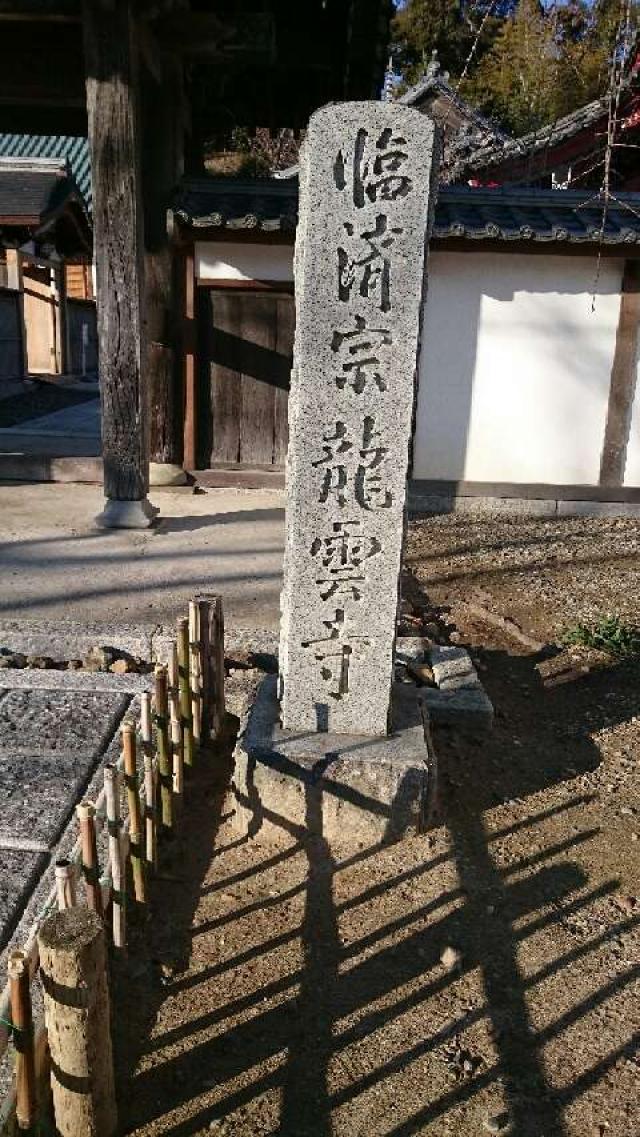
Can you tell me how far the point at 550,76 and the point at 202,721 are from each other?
15.7 metres

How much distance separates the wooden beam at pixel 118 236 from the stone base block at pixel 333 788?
3.93 metres

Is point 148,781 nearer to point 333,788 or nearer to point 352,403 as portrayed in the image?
point 333,788

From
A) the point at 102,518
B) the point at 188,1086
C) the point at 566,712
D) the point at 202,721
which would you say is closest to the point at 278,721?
the point at 202,721

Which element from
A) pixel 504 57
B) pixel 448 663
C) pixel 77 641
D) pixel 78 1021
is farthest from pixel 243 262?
pixel 504 57

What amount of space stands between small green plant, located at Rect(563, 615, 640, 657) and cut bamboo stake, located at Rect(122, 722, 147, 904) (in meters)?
3.28

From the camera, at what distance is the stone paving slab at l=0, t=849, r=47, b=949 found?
2.55m

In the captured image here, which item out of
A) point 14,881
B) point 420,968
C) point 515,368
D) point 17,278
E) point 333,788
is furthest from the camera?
point 17,278

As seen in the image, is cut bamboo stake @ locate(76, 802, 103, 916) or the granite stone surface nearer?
cut bamboo stake @ locate(76, 802, 103, 916)

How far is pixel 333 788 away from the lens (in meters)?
3.17

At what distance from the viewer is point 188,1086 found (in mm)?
2162

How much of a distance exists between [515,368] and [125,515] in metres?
4.20

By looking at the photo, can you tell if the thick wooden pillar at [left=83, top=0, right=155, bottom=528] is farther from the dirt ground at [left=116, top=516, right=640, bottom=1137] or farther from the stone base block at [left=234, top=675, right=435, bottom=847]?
the stone base block at [left=234, top=675, right=435, bottom=847]

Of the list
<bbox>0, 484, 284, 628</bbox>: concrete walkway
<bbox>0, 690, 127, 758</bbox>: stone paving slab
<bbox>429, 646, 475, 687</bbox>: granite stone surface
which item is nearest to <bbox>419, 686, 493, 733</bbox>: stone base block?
<bbox>429, 646, 475, 687</bbox>: granite stone surface

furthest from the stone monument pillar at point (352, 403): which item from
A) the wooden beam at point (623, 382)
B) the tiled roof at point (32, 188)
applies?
the tiled roof at point (32, 188)
